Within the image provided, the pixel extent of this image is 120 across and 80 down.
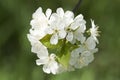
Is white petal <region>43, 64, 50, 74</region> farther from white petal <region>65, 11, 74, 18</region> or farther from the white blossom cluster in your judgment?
white petal <region>65, 11, 74, 18</region>

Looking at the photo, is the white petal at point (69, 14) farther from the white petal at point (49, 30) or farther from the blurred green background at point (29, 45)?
the blurred green background at point (29, 45)

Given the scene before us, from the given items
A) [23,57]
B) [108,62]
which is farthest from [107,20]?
[23,57]

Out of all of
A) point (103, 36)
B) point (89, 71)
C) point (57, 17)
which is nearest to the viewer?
point (57, 17)

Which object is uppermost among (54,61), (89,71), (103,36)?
(103,36)

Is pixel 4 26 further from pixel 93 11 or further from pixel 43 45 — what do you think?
pixel 43 45

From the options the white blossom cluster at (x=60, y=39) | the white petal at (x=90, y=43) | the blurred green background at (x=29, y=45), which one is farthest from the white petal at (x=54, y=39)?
the blurred green background at (x=29, y=45)

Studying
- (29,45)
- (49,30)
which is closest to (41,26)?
(49,30)

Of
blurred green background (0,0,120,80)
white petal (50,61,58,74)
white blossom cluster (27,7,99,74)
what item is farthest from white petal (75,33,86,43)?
blurred green background (0,0,120,80)
